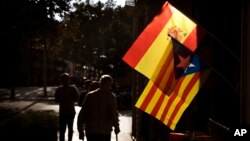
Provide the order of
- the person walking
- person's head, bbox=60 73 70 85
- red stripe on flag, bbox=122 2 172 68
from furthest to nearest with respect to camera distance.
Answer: person's head, bbox=60 73 70 85
the person walking
red stripe on flag, bbox=122 2 172 68

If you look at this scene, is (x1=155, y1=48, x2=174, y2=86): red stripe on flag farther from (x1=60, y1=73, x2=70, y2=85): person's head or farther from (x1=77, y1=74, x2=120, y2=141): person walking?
(x1=60, y1=73, x2=70, y2=85): person's head

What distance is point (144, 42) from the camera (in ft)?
19.4

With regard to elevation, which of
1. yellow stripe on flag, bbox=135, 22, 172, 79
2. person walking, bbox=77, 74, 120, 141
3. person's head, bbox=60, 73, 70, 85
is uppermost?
yellow stripe on flag, bbox=135, 22, 172, 79

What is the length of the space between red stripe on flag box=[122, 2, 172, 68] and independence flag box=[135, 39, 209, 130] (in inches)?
10.2

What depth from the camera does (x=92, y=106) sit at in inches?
324

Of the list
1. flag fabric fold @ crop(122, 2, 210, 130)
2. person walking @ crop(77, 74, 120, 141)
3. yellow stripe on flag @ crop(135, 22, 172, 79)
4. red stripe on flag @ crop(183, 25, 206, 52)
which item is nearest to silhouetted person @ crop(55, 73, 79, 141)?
person walking @ crop(77, 74, 120, 141)

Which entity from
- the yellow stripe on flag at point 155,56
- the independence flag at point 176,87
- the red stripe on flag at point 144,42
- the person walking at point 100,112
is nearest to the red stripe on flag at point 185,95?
the independence flag at point 176,87

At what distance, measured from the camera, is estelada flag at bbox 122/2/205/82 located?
5.86 meters

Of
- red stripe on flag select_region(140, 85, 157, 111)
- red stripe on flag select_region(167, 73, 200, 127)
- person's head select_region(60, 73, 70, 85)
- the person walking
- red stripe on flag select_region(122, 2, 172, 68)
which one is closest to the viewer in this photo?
red stripe on flag select_region(122, 2, 172, 68)

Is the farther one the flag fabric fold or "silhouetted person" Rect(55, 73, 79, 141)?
"silhouetted person" Rect(55, 73, 79, 141)

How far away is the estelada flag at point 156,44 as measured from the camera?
231 inches

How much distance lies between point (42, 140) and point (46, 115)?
126 cm

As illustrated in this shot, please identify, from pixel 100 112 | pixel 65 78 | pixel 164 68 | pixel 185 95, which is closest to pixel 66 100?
pixel 65 78

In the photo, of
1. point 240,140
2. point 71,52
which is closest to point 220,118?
point 240,140
